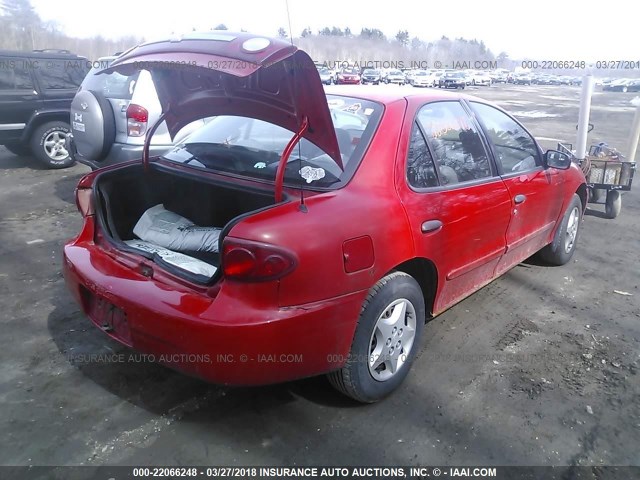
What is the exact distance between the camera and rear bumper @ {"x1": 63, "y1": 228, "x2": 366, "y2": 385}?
7.01 feet

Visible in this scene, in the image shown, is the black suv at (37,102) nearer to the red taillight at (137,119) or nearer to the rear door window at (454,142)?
the red taillight at (137,119)

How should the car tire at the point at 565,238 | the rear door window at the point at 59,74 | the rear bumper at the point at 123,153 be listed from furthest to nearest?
the rear door window at the point at 59,74 < the rear bumper at the point at 123,153 < the car tire at the point at 565,238

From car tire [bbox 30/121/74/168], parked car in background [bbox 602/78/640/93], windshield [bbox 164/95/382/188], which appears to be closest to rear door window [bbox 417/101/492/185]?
windshield [bbox 164/95/382/188]

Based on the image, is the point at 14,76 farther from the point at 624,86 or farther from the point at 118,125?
the point at 624,86

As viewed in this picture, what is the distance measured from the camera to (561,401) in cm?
279

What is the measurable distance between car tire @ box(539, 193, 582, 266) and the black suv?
7.56 metres

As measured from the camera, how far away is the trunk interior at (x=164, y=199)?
3.03 metres

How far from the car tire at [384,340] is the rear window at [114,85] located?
4.79m

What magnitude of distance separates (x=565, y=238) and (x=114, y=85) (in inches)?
219

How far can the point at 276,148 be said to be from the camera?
2.91 m

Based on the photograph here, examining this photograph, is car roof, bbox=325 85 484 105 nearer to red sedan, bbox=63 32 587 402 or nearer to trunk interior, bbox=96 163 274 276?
red sedan, bbox=63 32 587 402

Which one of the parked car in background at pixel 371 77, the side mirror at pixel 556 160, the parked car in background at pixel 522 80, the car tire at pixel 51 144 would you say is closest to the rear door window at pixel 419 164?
the side mirror at pixel 556 160

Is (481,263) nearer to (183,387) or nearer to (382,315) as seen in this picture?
(382,315)

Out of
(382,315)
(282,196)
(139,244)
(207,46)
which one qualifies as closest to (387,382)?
(382,315)
